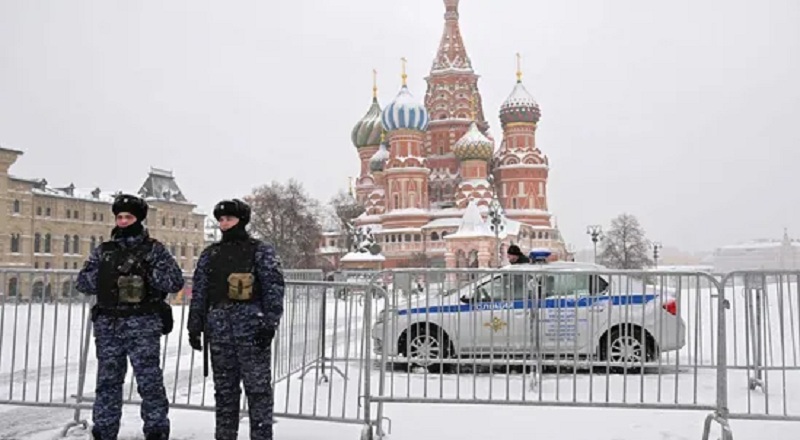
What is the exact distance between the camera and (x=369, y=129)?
7544cm

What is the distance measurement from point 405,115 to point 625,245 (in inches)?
884

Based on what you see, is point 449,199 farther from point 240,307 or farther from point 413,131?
point 240,307

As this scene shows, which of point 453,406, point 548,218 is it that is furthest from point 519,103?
point 453,406

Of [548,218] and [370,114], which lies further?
[370,114]

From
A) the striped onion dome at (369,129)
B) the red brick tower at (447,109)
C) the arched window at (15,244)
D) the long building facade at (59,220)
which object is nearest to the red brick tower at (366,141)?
the striped onion dome at (369,129)

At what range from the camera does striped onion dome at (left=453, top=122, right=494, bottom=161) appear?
63312mm

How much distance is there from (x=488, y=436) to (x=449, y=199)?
61.2m

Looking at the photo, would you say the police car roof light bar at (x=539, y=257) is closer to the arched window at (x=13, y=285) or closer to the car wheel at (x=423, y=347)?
the car wheel at (x=423, y=347)

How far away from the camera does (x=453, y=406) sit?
281 inches

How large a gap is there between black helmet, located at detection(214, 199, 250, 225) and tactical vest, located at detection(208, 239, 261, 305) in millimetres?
197

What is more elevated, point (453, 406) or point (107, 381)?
point (107, 381)

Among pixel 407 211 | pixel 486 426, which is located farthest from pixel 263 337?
pixel 407 211

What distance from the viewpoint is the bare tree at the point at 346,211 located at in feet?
253

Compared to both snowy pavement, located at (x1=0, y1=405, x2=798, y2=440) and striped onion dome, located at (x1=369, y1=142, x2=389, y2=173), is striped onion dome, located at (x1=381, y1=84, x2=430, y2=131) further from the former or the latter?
snowy pavement, located at (x1=0, y1=405, x2=798, y2=440)
